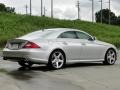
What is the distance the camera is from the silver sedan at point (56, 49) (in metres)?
14.7

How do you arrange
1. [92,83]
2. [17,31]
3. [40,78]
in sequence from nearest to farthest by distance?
[92,83], [40,78], [17,31]

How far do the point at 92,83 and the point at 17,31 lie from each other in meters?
41.0

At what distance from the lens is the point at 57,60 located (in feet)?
49.8

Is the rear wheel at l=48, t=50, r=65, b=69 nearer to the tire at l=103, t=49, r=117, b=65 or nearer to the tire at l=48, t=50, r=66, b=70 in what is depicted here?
the tire at l=48, t=50, r=66, b=70

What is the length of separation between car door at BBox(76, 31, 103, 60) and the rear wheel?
43.2 inches

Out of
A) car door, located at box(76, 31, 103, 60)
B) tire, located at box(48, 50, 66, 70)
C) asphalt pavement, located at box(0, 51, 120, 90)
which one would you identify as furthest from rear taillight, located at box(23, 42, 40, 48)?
car door, located at box(76, 31, 103, 60)

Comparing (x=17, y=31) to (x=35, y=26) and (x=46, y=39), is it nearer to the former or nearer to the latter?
(x=35, y=26)

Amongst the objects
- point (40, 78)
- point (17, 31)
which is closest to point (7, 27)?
point (17, 31)

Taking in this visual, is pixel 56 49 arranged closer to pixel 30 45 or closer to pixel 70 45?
pixel 70 45

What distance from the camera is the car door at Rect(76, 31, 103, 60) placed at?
16.3m

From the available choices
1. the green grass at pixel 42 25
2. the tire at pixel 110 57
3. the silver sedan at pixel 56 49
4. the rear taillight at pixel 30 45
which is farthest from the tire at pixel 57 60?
the green grass at pixel 42 25

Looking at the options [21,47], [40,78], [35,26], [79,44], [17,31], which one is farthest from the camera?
[35,26]

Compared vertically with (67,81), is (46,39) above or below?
above

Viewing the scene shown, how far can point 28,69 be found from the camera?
1529cm
